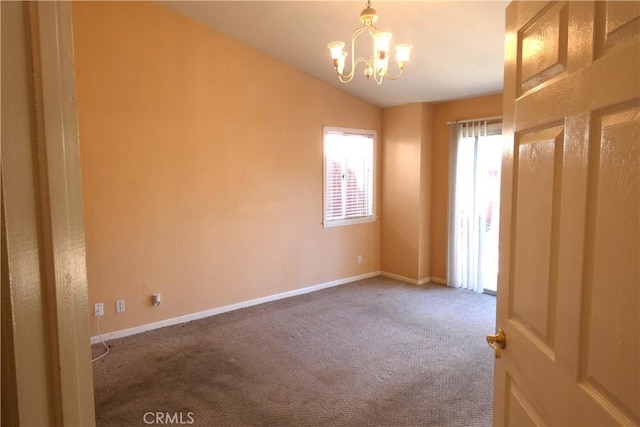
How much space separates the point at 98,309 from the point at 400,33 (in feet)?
12.1

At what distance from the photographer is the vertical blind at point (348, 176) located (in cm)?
504

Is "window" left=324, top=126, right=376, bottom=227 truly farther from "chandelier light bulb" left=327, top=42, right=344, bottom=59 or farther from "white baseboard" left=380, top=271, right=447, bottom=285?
"chandelier light bulb" left=327, top=42, right=344, bottom=59

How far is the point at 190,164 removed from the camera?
12.6ft

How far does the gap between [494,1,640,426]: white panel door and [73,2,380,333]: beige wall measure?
3.25 m

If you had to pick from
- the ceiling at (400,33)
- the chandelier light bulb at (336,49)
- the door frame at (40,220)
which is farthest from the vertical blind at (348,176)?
the door frame at (40,220)

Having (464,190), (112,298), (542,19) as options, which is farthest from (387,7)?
(112,298)

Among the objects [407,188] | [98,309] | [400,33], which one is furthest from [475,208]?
[98,309]

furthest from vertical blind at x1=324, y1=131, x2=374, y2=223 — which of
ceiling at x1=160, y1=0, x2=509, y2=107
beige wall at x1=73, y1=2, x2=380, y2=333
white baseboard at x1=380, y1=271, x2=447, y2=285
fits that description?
white baseboard at x1=380, y1=271, x2=447, y2=285

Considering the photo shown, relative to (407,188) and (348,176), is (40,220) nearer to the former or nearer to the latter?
(348,176)

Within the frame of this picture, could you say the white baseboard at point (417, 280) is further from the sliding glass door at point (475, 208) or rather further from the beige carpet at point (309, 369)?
the beige carpet at point (309, 369)

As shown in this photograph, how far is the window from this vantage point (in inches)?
198

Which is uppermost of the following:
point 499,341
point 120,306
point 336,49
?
point 336,49

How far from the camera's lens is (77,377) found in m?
0.54

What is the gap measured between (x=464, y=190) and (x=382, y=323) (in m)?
2.11
